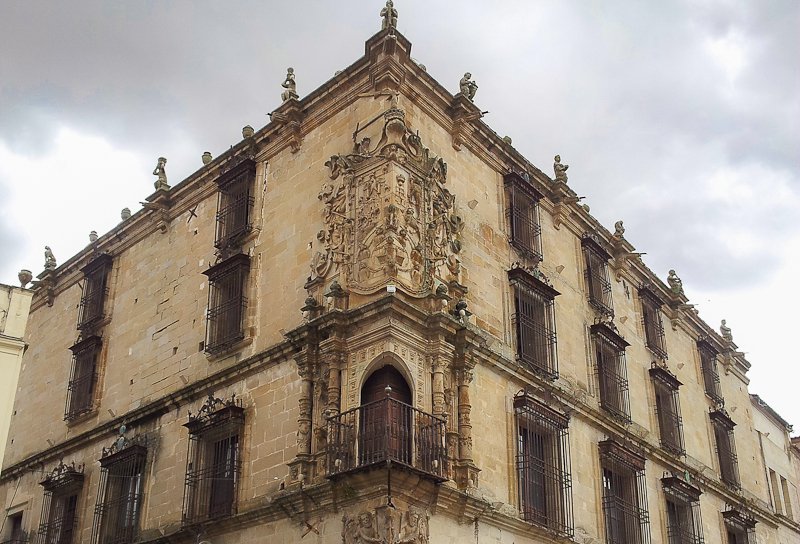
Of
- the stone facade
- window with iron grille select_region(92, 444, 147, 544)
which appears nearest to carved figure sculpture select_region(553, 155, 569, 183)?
the stone facade

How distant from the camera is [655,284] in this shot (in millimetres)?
28047

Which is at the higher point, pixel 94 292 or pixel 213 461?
pixel 94 292

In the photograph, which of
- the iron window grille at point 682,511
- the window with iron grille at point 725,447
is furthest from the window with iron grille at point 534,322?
the window with iron grille at point 725,447

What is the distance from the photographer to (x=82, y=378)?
79.7 ft

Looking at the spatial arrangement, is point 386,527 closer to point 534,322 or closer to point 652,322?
point 534,322

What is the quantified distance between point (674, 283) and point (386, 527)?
17.5 meters

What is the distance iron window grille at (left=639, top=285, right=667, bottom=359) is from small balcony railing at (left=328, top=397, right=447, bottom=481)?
38.7ft

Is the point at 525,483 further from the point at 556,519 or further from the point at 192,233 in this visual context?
the point at 192,233

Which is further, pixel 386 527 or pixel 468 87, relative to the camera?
pixel 468 87

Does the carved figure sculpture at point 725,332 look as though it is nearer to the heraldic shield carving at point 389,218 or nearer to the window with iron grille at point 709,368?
the window with iron grille at point 709,368

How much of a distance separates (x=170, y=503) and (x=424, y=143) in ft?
30.5

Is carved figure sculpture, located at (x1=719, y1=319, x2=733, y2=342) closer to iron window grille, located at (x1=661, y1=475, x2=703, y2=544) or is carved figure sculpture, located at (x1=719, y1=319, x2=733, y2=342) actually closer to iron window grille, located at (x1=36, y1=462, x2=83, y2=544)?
iron window grille, located at (x1=661, y1=475, x2=703, y2=544)

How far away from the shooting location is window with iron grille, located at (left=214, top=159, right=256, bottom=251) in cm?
2155

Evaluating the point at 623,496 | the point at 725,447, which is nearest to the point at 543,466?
the point at 623,496
